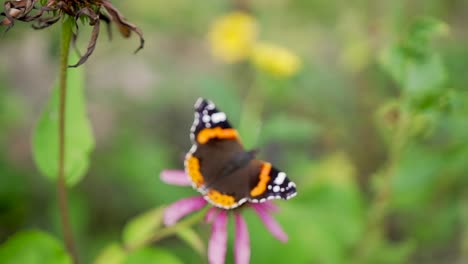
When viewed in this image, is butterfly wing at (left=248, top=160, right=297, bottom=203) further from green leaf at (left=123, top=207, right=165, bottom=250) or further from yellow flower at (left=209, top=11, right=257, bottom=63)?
yellow flower at (left=209, top=11, right=257, bottom=63)

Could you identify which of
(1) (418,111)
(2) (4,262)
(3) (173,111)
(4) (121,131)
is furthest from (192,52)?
(2) (4,262)

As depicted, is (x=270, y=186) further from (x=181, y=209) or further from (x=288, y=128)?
(x=288, y=128)

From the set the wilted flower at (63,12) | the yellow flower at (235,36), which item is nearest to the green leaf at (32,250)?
the wilted flower at (63,12)

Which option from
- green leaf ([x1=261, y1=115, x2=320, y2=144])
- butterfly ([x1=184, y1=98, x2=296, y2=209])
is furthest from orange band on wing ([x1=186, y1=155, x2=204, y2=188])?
green leaf ([x1=261, y1=115, x2=320, y2=144])

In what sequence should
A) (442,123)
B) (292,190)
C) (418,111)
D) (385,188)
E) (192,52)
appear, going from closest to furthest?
(292,190), (418,111), (385,188), (442,123), (192,52)

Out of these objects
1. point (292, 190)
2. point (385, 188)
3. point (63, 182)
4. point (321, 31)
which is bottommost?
point (63, 182)

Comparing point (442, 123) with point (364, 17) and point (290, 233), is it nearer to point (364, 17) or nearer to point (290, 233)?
point (364, 17)
